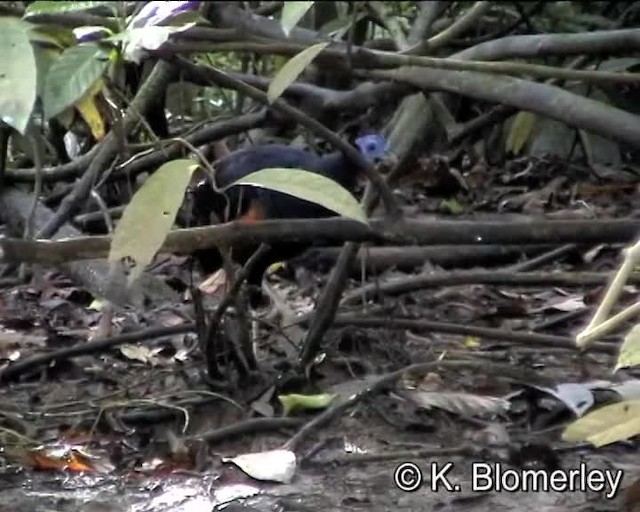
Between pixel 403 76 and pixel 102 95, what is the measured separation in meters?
0.60

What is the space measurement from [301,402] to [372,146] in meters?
1.47

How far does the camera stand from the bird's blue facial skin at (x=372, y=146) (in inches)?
135

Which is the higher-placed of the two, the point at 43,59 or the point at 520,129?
the point at 43,59

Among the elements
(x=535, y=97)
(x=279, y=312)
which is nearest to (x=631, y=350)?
Result: (x=535, y=97)

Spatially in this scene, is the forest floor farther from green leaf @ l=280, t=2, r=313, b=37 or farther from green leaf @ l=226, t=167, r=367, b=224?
green leaf @ l=280, t=2, r=313, b=37

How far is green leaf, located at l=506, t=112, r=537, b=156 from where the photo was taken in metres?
3.70

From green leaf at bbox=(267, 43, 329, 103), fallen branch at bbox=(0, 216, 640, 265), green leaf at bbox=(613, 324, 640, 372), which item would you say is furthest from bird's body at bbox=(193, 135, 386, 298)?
green leaf at bbox=(613, 324, 640, 372)

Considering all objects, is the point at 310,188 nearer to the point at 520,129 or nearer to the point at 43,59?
the point at 43,59

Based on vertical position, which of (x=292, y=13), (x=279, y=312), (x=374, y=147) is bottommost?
(x=279, y=312)

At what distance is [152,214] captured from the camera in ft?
4.89

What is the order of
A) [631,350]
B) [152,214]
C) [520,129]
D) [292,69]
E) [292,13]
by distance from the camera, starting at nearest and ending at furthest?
[631,350] < [152,214] < [292,13] < [292,69] < [520,129]

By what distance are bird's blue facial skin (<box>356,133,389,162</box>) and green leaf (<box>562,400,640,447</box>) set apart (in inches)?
76.7

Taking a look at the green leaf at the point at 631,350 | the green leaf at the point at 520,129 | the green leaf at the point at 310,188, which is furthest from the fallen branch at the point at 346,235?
the green leaf at the point at 520,129

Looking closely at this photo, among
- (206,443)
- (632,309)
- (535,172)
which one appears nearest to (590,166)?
(535,172)
